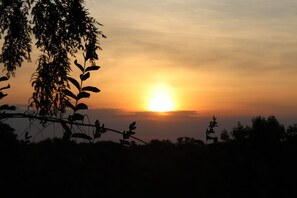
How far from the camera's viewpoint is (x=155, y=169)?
7.30ft

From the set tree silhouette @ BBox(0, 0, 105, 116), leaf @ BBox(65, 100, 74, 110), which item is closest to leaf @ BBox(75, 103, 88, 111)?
leaf @ BBox(65, 100, 74, 110)

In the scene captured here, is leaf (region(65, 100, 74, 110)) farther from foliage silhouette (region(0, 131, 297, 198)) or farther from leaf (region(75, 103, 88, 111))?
foliage silhouette (region(0, 131, 297, 198))

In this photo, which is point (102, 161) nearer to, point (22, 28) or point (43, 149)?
point (43, 149)

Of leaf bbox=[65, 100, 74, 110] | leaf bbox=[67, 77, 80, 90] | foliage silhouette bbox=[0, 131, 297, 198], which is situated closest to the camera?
foliage silhouette bbox=[0, 131, 297, 198]

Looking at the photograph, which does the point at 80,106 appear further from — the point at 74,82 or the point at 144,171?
the point at 144,171

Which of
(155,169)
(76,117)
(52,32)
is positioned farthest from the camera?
(52,32)

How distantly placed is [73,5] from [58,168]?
450 inches

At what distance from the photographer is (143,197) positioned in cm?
209

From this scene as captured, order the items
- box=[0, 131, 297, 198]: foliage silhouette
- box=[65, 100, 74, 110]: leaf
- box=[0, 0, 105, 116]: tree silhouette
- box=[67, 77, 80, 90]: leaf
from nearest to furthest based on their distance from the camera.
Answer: box=[0, 131, 297, 198]: foliage silhouette < box=[65, 100, 74, 110]: leaf < box=[67, 77, 80, 90]: leaf < box=[0, 0, 105, 116]: tree silhouette

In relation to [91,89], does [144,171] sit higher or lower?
lower

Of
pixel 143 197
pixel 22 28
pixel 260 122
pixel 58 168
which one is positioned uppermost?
pixel 22 28

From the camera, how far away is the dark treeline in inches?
72.5

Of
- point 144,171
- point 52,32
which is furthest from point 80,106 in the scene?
point 52,32

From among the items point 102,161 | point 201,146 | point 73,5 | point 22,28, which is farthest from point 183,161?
point 22,28
